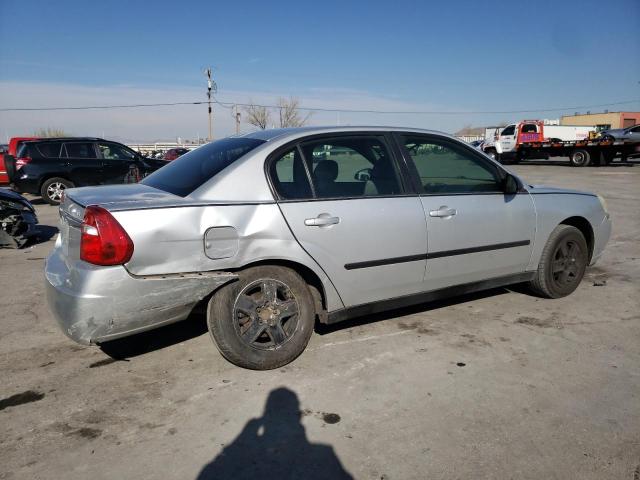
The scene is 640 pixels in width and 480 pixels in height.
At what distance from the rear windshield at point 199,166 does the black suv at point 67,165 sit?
9.11m

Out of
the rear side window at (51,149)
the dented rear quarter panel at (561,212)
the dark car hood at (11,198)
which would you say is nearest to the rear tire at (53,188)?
the rear side window at (51,149)

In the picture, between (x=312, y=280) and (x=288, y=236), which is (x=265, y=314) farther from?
(x=288, y=236)

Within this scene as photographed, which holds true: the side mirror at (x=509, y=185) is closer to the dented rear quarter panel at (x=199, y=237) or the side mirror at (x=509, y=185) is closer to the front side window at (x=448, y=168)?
the front side window at (x=448, y=168)

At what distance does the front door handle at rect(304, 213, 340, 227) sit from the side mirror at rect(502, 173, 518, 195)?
1.61 metres

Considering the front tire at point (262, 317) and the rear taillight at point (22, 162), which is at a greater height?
the rear taillight at point (22, 162)

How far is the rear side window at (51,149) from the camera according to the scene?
484 inches

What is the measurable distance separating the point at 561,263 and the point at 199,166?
335 centimetres

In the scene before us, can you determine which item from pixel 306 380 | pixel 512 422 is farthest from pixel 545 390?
pixel 306 380

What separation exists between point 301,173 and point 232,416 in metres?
A: 1.58

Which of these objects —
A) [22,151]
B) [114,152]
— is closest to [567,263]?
[114,152]

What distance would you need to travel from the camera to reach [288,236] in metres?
3.07

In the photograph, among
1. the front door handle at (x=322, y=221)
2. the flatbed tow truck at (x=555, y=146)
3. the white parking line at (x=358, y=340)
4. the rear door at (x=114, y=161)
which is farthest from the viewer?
the flatbed tow truck at (x=555, y=146)

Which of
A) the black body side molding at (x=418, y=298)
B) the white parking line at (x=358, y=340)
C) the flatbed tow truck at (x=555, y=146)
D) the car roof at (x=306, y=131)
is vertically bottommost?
the white parking line at (x=358, y=340)

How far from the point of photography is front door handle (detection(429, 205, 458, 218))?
3.58 metres
